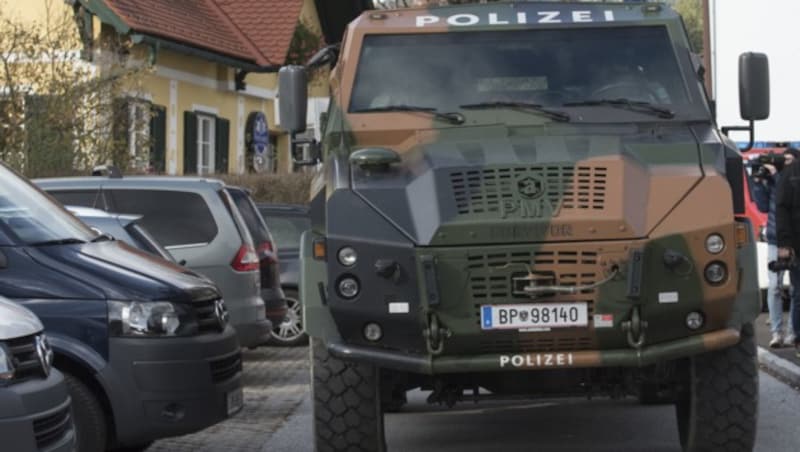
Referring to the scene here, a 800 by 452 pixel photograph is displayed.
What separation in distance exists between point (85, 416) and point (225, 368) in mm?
910

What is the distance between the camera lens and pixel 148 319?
26.9ft

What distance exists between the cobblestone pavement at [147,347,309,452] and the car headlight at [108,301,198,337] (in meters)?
1.80

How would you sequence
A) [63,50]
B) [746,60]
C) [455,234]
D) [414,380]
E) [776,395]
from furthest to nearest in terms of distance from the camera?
1. [63,50]
2. [776,395]
3. [746,60]
4. [414,380]
5. [455,234]

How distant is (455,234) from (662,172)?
3.64ft

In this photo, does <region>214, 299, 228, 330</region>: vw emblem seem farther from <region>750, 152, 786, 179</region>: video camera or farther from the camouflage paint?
<region>750, 152, 786, 179</region>: video camera

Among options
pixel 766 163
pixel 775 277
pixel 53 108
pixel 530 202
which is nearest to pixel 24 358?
pixel 530 202

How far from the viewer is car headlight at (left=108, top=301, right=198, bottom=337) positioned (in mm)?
8109

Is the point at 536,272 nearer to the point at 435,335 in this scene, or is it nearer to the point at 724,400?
the point at 435,335

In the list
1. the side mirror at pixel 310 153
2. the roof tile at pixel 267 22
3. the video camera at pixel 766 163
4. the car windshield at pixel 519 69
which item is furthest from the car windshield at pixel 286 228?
the roof tile at pixel 267 22

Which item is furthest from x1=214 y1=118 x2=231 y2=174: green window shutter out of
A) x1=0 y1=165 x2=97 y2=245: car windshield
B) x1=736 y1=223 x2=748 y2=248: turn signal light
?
x1=736 y1=223 x2=748 y2=248: turn signal light

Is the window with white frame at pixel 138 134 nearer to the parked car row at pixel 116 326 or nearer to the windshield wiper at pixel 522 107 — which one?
the parked car row at pixel 116 326

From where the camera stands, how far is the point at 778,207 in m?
13.9

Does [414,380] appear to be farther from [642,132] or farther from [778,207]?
[778,207]

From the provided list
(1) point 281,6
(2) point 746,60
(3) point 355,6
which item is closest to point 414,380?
(2) point 746,60
